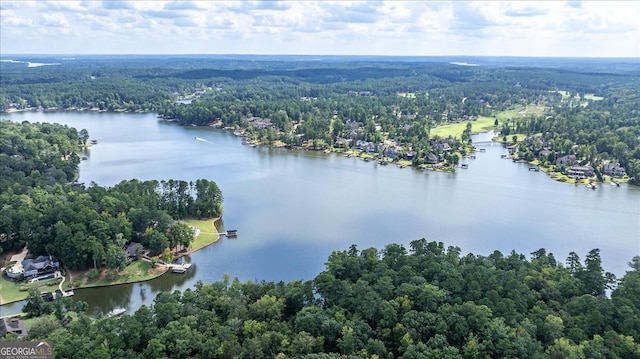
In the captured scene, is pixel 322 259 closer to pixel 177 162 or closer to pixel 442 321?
pixel 442 321

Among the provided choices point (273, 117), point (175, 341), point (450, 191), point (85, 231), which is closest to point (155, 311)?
point (175, 341)

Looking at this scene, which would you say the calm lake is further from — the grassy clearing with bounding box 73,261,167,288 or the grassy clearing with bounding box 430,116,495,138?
the grassy clearing with bounding box 430,116,495,138

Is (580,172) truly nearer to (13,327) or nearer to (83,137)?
(13,327)

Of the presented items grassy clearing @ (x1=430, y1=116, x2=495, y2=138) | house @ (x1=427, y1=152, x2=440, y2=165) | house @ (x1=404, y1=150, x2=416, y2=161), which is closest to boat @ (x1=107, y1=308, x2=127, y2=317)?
house @ (x1=427, y1=152, x2=440, y2=165)

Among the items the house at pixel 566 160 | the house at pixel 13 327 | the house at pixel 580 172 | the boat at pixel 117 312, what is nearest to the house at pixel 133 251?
the boat at pixel 117 312

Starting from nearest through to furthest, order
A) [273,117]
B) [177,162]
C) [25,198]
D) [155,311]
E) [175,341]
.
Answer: [175,341], [155,311], [25,198], [177,162], [273,117]

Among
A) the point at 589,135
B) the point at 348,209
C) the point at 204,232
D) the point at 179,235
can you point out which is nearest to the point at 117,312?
the point at 179,235

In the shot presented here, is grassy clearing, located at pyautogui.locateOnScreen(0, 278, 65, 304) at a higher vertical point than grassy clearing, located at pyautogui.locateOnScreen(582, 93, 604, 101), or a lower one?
lower
